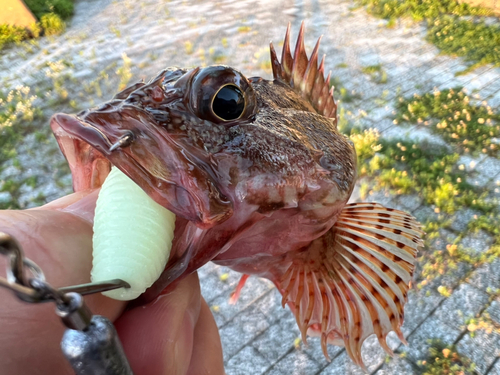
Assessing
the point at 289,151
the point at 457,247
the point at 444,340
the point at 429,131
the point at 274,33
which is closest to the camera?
the point at 289,151

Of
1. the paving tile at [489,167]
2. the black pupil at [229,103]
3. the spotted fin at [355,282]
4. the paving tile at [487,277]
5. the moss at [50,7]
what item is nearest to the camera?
the black pupil at [229,103]

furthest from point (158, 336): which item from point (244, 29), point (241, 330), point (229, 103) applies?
point (244, 29)

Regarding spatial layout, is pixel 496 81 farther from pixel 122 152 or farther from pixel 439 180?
pixel 122 152

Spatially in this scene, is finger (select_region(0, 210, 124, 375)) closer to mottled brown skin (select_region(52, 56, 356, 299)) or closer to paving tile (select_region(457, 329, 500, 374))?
mottled brown skin (select_region(52, 56, 356, 299))

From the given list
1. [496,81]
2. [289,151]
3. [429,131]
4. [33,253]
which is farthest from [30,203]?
[496,81]

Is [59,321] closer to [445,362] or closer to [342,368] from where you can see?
[342,368]

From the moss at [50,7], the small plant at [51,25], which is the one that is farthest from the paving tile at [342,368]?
the moss at [50,7]

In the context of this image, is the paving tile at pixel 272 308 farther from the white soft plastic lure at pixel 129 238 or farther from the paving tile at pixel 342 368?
the white soft plastic lure at pixel 129 238

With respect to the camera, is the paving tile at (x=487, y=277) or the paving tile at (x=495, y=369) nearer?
the paving tile at (x=495, y=369)
